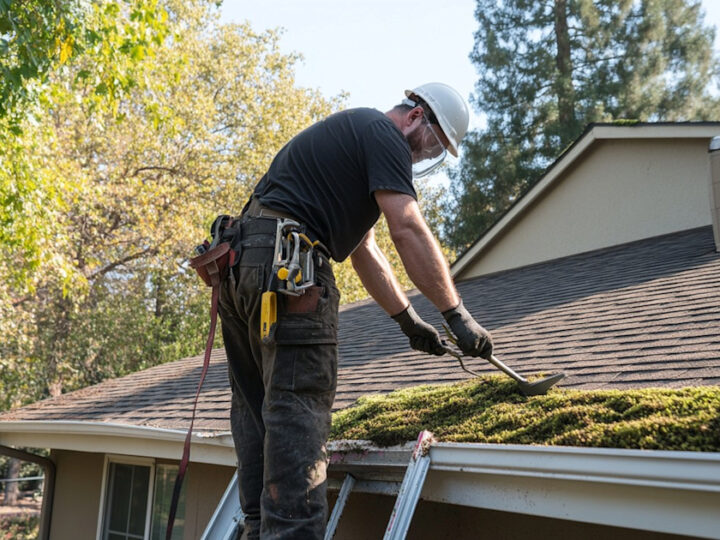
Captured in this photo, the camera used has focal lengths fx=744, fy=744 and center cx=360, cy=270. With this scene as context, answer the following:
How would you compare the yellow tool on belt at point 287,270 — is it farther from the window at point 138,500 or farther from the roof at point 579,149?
the roof at point 579,149

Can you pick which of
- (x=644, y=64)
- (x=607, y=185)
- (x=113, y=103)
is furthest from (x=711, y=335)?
(x=644, y=64)

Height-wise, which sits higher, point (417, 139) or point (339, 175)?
point (417, 139)

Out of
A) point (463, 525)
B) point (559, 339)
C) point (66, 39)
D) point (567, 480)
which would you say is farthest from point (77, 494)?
point (567, 480)

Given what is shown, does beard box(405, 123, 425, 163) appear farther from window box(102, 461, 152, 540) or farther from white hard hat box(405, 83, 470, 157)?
window box(102, 461, 152, 540)

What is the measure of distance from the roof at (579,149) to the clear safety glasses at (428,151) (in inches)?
209

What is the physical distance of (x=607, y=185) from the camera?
909 centimetres

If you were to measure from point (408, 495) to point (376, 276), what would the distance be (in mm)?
1055

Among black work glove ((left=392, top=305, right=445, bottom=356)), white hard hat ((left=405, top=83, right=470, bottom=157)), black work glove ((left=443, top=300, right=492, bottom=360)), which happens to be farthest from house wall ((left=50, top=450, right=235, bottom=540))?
white hard hat ((left=405, top=83, right=470, bottom=157))

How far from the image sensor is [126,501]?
288 inches

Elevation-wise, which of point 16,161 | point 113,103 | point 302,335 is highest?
point 113,103

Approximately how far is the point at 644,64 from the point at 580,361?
25.0 m

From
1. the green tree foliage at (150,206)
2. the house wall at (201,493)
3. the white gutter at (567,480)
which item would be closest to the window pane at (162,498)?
the house wall at (201,493)

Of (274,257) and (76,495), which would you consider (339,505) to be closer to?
(274,257)

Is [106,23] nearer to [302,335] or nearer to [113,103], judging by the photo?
[113,103]
